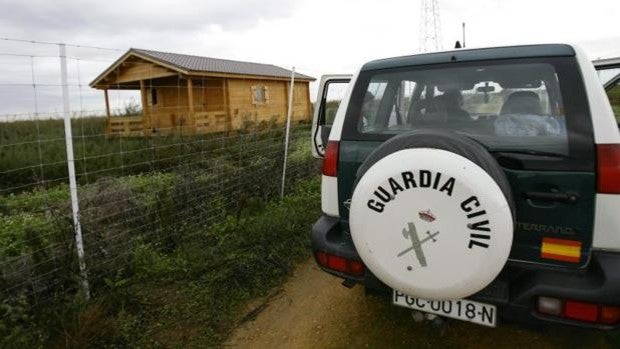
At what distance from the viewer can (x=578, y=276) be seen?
1.87m

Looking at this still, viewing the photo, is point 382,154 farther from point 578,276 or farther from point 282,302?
point 282,302

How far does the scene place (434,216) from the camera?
6.03ft

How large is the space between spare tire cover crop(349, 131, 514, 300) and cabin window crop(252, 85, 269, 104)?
1810 cm

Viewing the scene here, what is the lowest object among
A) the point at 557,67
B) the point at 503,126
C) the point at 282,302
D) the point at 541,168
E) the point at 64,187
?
the point at 282,302

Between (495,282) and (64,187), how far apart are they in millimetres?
7927

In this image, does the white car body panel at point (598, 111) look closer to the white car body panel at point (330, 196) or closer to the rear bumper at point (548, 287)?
the rear bumper at point (548, 287)

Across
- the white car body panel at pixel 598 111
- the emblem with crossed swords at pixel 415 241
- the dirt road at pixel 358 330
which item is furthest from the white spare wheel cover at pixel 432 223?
the dirt road at pixel 358 330

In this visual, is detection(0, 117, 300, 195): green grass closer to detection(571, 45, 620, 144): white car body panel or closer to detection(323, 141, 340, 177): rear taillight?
detection(323, 141, 340, 177): rear taillight

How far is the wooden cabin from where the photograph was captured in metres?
16.0

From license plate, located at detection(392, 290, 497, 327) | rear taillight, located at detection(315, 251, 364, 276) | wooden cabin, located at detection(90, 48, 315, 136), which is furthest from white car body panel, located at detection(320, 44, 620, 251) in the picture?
wooden cabin, located at detection(90, 48, 315, 136)

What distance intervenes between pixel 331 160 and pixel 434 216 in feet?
2.90

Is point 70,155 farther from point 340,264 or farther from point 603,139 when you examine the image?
point 603,139

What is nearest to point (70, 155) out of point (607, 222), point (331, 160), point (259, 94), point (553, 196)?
point (331, 160)

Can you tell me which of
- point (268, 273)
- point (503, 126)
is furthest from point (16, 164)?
point (503, 126)
